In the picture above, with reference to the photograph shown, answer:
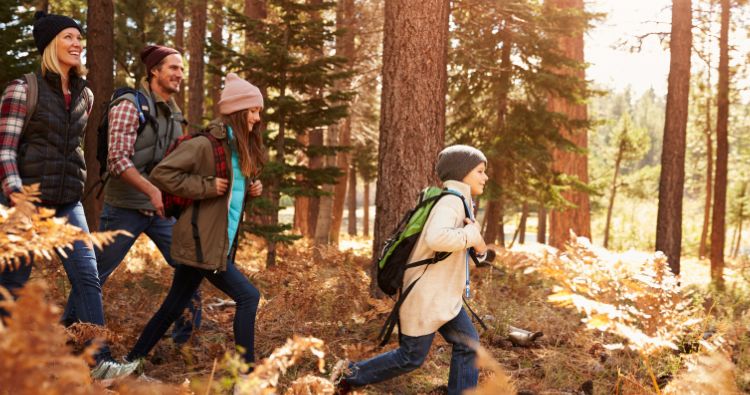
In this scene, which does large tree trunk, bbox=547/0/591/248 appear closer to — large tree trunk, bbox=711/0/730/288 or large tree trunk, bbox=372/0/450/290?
large tree trunk, bbox=711/0/730/288

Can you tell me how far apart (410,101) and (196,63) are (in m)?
9.35

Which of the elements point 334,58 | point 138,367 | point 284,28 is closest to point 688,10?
point 334,58

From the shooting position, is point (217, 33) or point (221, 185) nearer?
point (221, 185)

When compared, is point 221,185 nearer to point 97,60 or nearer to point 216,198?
point 216,198

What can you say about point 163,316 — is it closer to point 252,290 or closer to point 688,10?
point 252,290

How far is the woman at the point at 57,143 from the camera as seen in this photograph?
12.4 ft

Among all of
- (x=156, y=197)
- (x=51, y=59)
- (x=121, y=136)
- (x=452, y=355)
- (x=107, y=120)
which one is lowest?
(x=452, y=355)

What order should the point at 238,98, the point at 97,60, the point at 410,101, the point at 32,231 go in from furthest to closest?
the point at 97,60
the point at 410,101
the point at 238,98
the point at 32,231

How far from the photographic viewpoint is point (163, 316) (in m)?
4.29

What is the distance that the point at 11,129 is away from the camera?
3711mm

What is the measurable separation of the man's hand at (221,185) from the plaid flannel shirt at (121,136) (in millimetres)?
700

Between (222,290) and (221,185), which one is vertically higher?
(221,185)

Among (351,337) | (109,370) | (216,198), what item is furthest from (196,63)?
(109,370)

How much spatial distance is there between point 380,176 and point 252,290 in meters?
2.18
